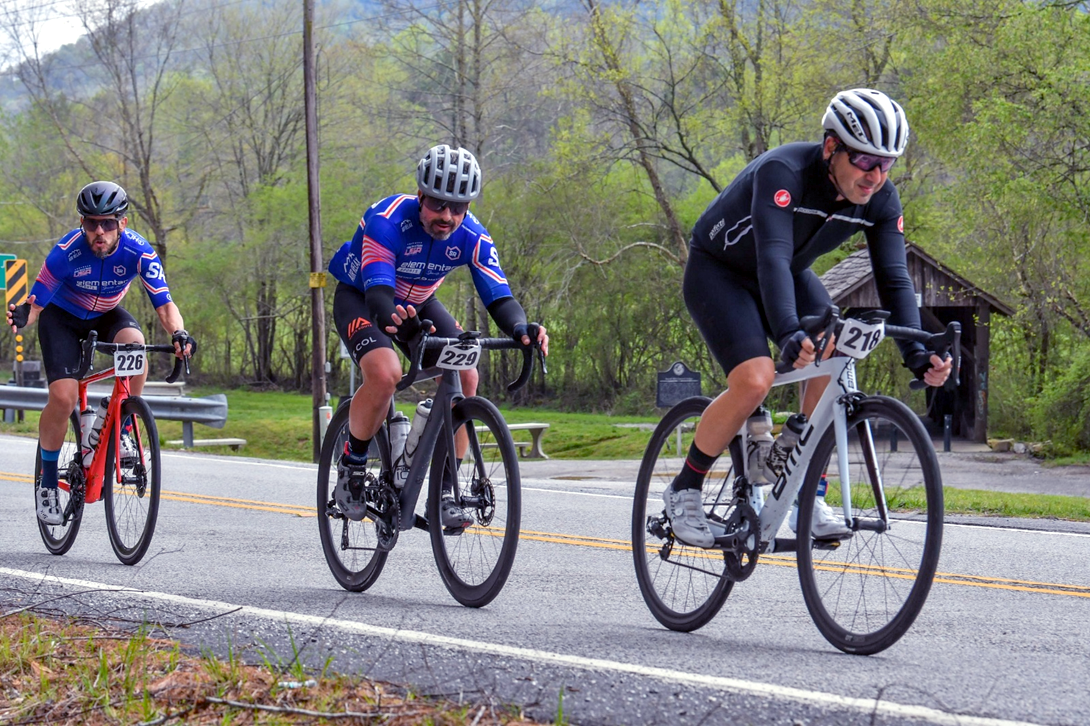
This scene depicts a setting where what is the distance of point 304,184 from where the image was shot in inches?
1695

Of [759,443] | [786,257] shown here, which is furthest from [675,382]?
[786,257]

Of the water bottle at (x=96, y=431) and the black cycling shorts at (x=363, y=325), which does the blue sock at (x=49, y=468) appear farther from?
the black cycling shorts at (x=363, y=325)

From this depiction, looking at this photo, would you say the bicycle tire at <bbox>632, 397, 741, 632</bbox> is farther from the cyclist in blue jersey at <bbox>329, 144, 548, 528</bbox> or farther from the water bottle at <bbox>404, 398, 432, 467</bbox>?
the water bottle at <bbox>404, 398, 432, 467</bbox>

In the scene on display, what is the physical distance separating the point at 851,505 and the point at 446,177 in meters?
2.33

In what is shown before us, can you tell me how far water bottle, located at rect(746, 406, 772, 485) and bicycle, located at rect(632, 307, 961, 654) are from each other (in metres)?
0.03

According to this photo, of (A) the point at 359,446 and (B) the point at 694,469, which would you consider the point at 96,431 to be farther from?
(B) the point at 694,469

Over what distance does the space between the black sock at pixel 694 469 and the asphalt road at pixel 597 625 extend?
0.61 metres

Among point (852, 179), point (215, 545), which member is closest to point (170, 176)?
point (215, 545)

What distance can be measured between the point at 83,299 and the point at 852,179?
4.75m

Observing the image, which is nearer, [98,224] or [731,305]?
[731,305]

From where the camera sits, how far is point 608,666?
4.38 metres

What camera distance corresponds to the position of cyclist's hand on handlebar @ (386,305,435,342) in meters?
5.47

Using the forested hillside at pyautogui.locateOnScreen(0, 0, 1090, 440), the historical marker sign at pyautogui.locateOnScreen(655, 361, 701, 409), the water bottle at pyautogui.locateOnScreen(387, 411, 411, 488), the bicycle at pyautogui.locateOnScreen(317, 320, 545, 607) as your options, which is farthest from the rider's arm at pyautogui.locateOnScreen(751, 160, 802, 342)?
the historical marker sign at pyautogui.locateOnScreen(655, 361, 701, 409)

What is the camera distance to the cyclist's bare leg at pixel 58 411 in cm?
748
